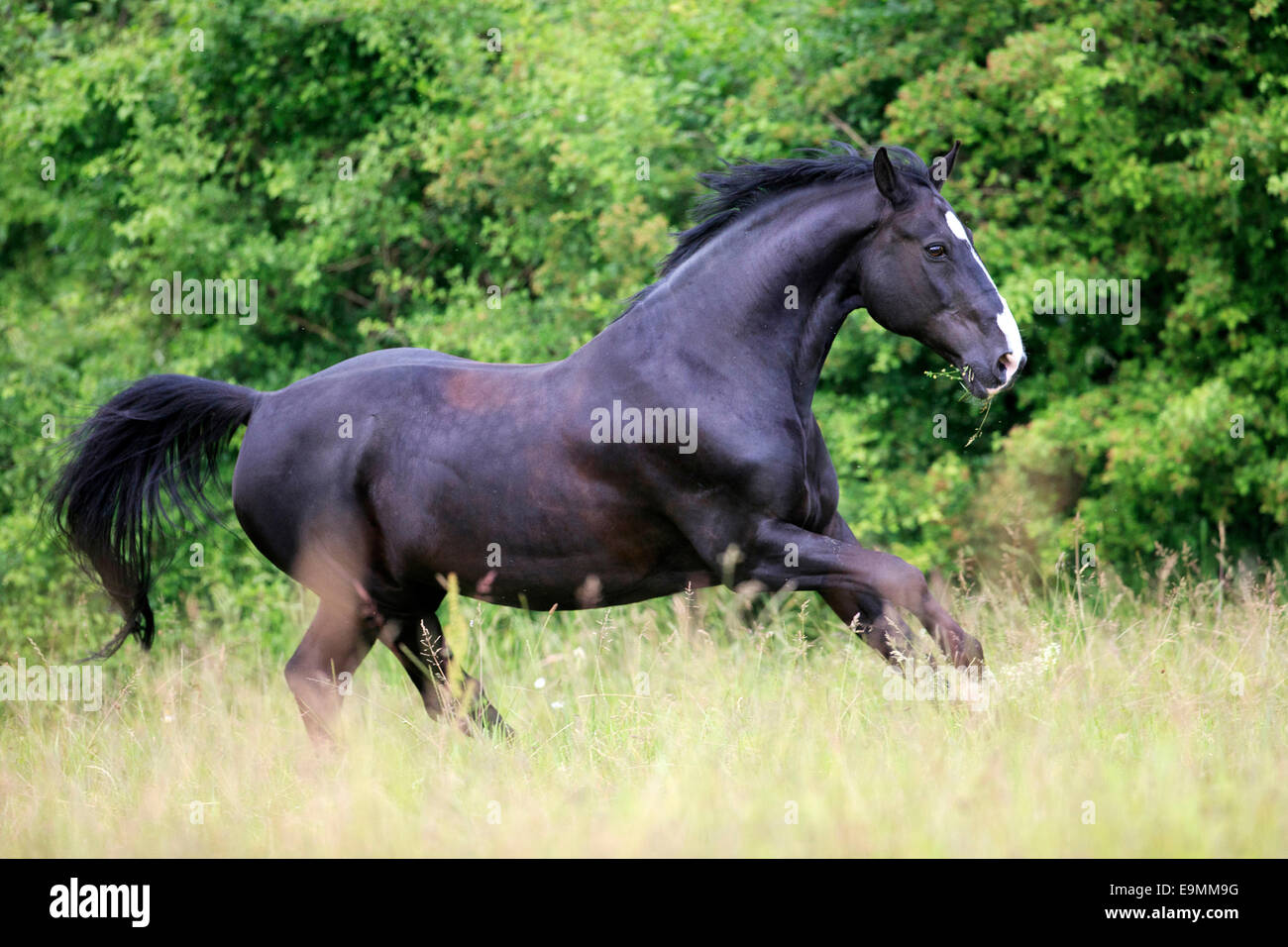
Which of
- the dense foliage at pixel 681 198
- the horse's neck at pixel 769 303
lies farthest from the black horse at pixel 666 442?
the dense foliage at pixel 681 198

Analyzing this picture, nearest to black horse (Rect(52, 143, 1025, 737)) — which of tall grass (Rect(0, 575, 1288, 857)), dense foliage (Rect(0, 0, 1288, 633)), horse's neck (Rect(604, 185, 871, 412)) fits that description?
horse's neck (Rect(604, 185, 871, 412))

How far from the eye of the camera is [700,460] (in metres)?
4.37

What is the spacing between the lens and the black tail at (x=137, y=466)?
5312 millimetres

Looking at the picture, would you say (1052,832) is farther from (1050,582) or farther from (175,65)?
(175,65)

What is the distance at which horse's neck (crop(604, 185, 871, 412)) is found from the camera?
4.42 m

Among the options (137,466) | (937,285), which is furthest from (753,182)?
(137,466)

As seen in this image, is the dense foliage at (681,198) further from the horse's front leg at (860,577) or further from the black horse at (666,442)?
the black horse at (666,442)

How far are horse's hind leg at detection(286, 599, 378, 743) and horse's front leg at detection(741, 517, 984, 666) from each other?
1.62 m

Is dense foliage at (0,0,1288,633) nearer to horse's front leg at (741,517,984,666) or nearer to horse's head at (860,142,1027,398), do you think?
horse's front leg at (741,517,984,666)

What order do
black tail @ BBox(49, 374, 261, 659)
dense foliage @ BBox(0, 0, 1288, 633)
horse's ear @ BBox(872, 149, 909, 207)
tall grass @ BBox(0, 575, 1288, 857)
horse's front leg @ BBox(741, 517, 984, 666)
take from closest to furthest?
tall grass @ BBox(0, 575, 1288, 857) < horse's front leg @ BBox(741, 517, 984, 666) < horse's ear @ BBox(872, 149, 909, 207) < black tail @ BBox(49, 374, 261, 659) < dense foliage @ BBox(0, 0, 1288, 633)

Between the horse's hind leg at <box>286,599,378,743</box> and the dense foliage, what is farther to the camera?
the dense foliage

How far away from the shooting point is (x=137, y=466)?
17.5 feet

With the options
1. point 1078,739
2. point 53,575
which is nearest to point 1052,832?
point 1078,739

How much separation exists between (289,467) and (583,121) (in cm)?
485
